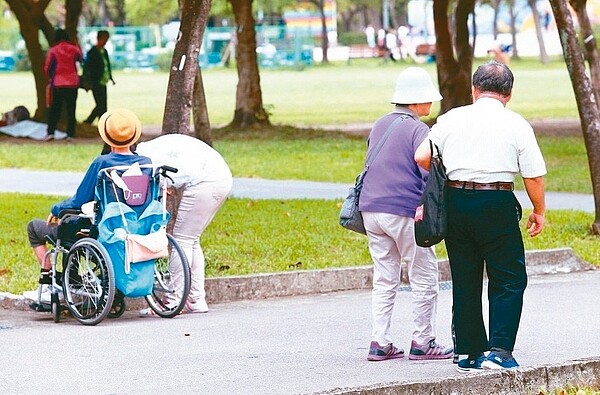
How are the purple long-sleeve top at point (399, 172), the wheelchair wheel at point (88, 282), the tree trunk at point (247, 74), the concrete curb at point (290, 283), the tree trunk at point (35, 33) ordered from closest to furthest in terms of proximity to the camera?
the purple long-sleeve top at point (399, 172)
the wheelchair wheel at point (88, 282)
the concrete curb at point (290, 283)
the tree trunk at point (247, 74)
the tree trunk at point (35, 33)

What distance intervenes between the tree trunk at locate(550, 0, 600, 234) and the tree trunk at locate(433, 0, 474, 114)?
14091 mm

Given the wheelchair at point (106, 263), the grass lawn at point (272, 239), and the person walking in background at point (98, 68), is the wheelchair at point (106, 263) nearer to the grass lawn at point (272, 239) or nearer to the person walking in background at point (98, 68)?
the grass lawn at point (272, 239)

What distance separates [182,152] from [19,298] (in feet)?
5.50

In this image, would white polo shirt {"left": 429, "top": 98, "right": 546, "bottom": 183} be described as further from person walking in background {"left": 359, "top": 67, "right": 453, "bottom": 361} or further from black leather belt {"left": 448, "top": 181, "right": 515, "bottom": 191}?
person walking in background {"left": 359, "top": 67, "right": 453, "bottom": 361}

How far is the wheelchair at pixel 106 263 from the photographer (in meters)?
9.03

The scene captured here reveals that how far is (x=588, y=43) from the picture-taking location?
20.7 metres

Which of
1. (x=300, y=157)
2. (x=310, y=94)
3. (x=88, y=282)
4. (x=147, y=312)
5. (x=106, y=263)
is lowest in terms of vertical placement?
(x=310, y=94)

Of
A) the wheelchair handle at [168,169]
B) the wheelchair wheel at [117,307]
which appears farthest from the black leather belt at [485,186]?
the wheelchair wheel at [117,307]

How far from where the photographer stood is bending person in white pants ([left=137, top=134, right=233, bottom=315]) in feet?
31.3

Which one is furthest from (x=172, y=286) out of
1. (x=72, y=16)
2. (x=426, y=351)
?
(x=72, y=16)

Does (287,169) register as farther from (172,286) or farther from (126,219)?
(126,219)

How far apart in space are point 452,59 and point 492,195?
69.9 feet

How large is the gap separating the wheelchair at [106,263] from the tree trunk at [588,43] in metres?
11.8

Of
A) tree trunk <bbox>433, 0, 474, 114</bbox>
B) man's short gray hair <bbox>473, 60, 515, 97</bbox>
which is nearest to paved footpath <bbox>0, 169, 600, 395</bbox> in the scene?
man's short gray hair <bbox>473, 60, 515, 97</bbox>
